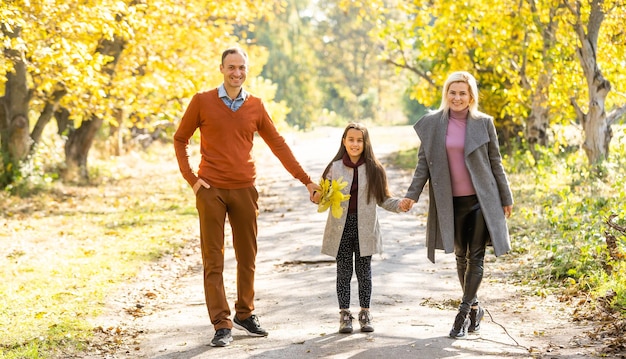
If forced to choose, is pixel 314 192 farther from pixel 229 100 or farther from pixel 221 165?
pixel 229 100

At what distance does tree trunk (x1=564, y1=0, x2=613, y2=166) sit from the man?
30.0 ft

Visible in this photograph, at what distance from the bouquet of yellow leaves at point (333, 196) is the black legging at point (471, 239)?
90cm

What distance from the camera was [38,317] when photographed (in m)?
7.62

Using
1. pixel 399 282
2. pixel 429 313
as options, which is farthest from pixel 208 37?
pixel 429 313

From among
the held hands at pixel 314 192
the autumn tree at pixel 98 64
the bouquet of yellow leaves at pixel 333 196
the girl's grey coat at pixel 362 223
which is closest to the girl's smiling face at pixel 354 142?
the girl's grey coat at pixel 362 223

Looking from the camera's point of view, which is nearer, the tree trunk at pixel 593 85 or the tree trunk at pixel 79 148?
the tree trunk at pixel 593 85

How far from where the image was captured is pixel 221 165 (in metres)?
6.52

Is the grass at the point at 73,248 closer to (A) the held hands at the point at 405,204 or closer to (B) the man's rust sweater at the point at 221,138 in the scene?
(B) the man's rust sweater at the point at 221,138

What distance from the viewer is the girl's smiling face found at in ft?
22.0

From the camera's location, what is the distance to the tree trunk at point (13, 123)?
1778 cm

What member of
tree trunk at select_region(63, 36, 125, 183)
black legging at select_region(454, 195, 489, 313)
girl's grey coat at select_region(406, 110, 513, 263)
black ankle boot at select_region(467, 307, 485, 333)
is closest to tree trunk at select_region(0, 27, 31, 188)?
tree trunk at select_region(63, 36, 125, 183)

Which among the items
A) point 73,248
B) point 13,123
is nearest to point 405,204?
point 73,248

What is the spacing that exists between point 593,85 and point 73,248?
916cm

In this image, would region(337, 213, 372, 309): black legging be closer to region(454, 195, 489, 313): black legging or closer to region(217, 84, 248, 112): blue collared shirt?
region(454, 195, 489, 313): black legging
